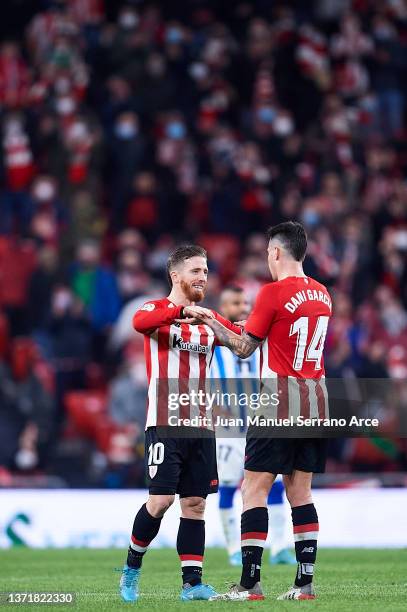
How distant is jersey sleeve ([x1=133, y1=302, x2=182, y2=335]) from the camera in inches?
323

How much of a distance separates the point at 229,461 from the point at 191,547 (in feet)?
11.8

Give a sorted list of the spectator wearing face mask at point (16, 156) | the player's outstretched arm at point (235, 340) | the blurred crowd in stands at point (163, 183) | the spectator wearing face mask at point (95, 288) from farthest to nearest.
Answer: the spectator wearing face mask at point (16, 156) < the spectator wearing face mask at point (95, 288) < the blurred crowd in stands at point (163, 183) < the player's outstretched arm at point (235, 340)

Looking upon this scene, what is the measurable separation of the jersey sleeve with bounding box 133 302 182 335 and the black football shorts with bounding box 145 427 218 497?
623 millimetres

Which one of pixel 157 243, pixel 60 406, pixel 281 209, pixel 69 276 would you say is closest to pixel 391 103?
pixel 281 209

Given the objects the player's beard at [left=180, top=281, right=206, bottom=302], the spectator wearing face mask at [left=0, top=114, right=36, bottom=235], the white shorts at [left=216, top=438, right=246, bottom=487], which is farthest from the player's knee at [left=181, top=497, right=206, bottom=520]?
the spectator wearing face mask at [left=0, top=114, right=36, bottom=235]

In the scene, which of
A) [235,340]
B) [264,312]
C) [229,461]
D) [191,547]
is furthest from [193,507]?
[229,461]

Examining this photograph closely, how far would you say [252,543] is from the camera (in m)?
7.94

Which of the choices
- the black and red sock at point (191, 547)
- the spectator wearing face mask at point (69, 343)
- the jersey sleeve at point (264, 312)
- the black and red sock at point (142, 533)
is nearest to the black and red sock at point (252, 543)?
the black and red sock at point (191, 547)

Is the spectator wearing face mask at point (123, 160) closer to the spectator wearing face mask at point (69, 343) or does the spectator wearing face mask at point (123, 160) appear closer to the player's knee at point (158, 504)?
the spectator wearing face mask at point (69, 343)

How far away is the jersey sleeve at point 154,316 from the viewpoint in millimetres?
8195

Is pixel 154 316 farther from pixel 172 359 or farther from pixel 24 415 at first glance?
pixel 24 415

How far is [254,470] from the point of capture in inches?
315

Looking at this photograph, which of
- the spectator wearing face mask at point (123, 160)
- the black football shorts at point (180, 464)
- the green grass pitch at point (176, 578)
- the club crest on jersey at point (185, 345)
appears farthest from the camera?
the spectator wearing face mask at point (123, 160)

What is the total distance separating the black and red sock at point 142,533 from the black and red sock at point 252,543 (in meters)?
0.58
